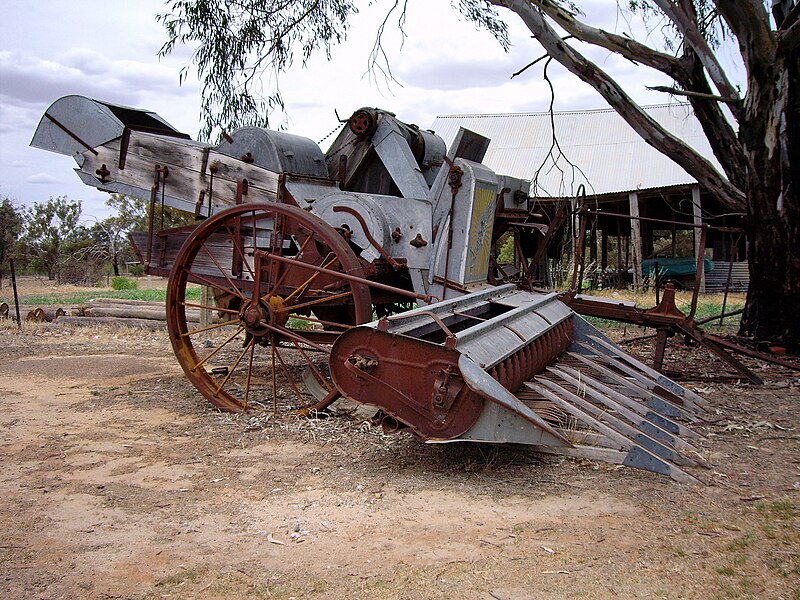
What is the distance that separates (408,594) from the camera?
3.17 m

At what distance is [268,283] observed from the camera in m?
6.30

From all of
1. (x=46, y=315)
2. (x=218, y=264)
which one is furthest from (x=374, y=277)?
(x=46, y=315)

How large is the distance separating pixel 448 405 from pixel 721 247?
23.8 metres

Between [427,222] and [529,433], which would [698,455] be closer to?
[529,433]

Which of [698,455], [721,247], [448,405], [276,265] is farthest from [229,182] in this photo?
[721,247]

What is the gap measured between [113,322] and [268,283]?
706 centimetres

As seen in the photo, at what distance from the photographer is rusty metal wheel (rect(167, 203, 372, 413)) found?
5957 mm

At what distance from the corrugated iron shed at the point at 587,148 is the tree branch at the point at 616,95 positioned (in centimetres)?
973

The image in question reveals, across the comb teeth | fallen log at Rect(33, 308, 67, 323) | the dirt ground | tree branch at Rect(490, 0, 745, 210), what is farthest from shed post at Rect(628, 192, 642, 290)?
the dirt ground

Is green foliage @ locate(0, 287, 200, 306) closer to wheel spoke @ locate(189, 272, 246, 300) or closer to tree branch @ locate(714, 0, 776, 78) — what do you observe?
wheel spoke @ locate(189, 272, 246, 300)

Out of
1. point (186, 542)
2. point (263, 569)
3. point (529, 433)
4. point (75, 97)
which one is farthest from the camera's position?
point (75, 97)

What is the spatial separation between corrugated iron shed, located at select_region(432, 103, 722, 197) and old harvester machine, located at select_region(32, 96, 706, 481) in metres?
13.0

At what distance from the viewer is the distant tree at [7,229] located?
28031mm

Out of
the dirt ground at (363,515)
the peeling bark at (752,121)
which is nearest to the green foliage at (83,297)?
the peeling bark at (752,121)
